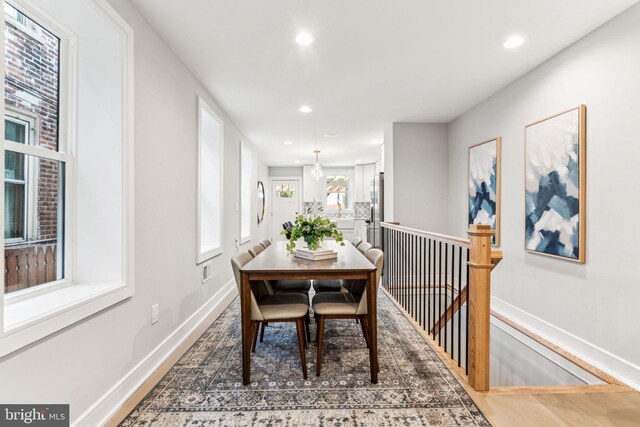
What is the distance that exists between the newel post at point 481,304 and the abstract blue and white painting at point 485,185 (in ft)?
6.10

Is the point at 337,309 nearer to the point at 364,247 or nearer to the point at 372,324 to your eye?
the point at 372,324

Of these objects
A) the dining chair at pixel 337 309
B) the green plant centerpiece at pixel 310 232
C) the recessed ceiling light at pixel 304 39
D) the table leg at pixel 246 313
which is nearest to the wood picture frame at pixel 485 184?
the dining chair at pixel 337 309

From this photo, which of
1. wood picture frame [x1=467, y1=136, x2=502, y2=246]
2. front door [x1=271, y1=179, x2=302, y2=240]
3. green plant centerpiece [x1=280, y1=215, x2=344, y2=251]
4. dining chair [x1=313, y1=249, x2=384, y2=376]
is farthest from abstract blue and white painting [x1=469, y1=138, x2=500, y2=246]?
front door [x1=271, y1=179, x2=302, y2=240]

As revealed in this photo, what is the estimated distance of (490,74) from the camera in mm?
2949

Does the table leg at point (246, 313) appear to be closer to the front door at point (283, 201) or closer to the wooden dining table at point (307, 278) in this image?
the wooden dining table at point (307, 278)

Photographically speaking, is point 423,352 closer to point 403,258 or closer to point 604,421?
point 604,421

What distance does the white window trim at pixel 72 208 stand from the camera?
4.54 ft

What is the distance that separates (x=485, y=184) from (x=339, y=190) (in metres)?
5.14

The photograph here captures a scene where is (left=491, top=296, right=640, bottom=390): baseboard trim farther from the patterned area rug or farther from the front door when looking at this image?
the front door

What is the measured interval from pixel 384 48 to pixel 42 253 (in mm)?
2637

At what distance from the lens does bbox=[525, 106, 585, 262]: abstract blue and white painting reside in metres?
2.41

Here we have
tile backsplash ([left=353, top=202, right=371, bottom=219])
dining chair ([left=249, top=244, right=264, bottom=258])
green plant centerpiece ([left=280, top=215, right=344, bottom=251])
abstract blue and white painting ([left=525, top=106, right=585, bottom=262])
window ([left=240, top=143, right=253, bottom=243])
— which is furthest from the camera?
tile backsplash ([left=353, top=202, right=371, bottom=219])

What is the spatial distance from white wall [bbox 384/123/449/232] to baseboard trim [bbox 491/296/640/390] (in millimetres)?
1620

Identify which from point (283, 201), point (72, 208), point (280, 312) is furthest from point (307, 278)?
point (283, 201)
